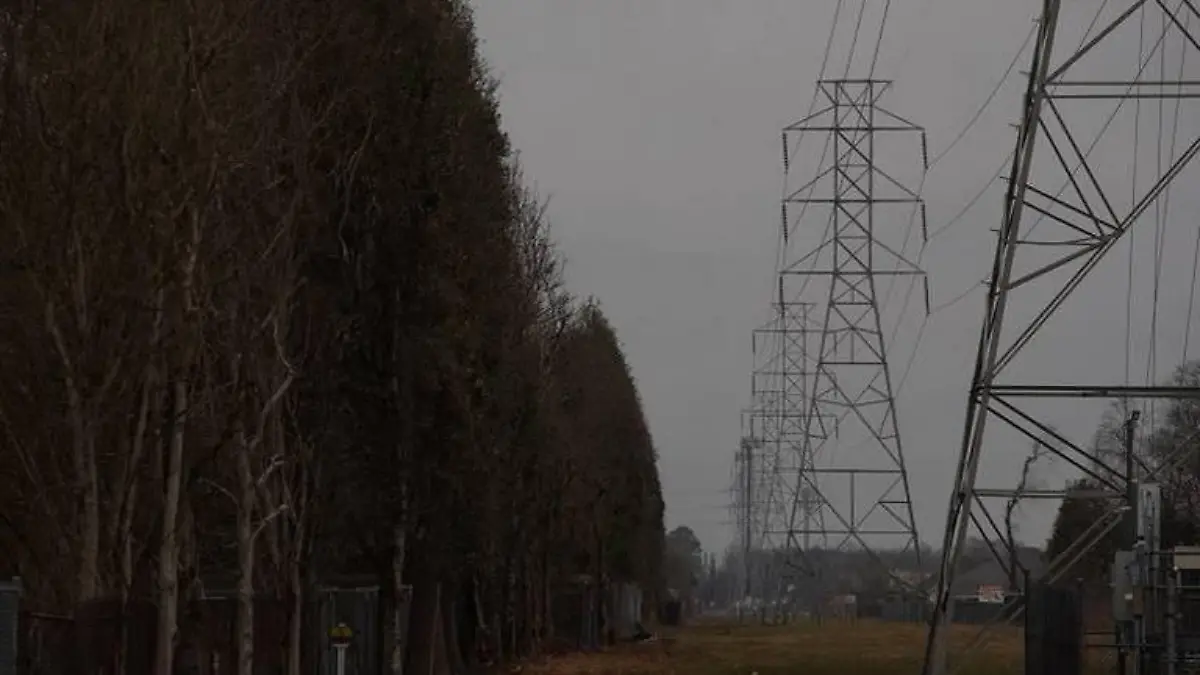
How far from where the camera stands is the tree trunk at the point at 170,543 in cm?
2425

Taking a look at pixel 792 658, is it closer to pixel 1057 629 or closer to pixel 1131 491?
pixel 1057 629

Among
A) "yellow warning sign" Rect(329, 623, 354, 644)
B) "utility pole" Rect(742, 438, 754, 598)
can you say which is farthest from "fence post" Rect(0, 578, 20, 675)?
"utility pole" Rect(742, 438, 754, 598)

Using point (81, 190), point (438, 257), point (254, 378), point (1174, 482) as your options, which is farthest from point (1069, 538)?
point (81, 190)

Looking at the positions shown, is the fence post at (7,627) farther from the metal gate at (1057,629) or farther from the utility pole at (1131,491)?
the metal gate at (1057,629)

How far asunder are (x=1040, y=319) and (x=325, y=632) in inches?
550

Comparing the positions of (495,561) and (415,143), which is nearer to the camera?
(415,143)

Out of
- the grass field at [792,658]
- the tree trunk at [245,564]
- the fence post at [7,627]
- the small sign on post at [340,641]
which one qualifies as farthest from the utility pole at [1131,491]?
the fence post at [7,627]

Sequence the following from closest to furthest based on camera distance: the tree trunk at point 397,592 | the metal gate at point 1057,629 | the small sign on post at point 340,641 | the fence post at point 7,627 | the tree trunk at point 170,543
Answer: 1. the fence post at point 7,627
2. the tree trunk at point 170,543
3. the metal gate at point 1057,629
4. the small sign on post at point 340,641
5. the tree trunk at point 397,592

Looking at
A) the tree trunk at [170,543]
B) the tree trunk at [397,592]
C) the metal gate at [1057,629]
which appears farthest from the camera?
the tree trunk at [397,592]

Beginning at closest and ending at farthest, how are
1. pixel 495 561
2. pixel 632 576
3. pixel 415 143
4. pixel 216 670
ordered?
pixel 216 670
pixel 415 143
pixel 495 561
pixel 632 576

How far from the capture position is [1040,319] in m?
25.8

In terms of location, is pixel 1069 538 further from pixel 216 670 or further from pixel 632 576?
pixel 216 670

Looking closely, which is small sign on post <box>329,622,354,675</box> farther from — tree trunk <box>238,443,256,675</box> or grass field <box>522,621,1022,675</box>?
grass field <box>522,621,1022,675</box>

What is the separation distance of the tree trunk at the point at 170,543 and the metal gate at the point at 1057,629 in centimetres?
1224
